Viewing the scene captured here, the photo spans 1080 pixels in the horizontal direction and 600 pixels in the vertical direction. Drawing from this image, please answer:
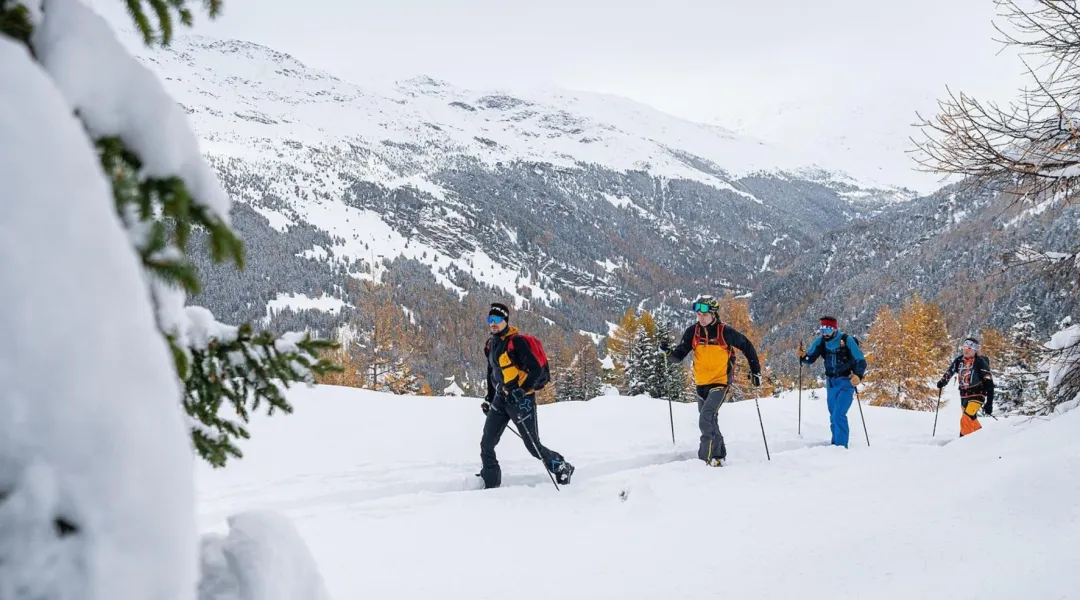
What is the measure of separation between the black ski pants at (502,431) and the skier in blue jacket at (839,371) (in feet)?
14.3

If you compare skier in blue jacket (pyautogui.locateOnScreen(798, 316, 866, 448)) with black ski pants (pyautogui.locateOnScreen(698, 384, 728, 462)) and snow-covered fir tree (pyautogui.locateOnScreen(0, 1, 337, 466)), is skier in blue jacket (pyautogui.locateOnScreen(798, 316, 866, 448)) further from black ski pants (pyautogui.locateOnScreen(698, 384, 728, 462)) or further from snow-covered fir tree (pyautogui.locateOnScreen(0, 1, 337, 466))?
snow-covered fir tree (pyautogui.locateOnScreen(0, 1, 337, 466))

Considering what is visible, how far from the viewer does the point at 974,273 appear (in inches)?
3612

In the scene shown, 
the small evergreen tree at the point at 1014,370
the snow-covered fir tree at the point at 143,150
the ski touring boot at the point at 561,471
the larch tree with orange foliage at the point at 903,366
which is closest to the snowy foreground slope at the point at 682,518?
the ski touring boot at the point at 561,471

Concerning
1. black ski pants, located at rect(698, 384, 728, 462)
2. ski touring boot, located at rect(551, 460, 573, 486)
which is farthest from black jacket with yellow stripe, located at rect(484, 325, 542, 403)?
black ski pants, located at rect(698, 384, 728, 462)

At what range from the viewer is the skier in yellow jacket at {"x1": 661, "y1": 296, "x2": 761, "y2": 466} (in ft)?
22.8

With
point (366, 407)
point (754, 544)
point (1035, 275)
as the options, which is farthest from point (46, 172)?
point (366, 407)

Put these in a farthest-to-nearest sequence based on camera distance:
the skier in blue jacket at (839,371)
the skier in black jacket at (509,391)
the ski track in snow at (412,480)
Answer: the skier in blue jacket at (839,371), the skier in black jacket at (509,391), the ski track in snow at (412,480)

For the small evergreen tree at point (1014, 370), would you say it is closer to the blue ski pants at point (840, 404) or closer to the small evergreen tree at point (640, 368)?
the small evergreen tree at point (640, 368)

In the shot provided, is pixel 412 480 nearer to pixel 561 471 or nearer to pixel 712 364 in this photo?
pixel 561 471

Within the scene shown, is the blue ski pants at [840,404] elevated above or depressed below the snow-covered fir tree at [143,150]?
below

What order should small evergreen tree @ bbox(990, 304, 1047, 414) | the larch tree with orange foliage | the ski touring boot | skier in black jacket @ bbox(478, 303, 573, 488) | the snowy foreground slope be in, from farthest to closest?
the larch tree with orange foliage < small evergreen tree @ bbox(990, 304, 1047, 414) < the ski touring boot < skier in black jacket @ bbox(478, 303, 573, 488) < the snowy foreground slope

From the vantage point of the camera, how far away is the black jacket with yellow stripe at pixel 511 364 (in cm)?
605

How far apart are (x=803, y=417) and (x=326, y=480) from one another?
29.8 ft

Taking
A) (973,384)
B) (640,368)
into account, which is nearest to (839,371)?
(973,384)
